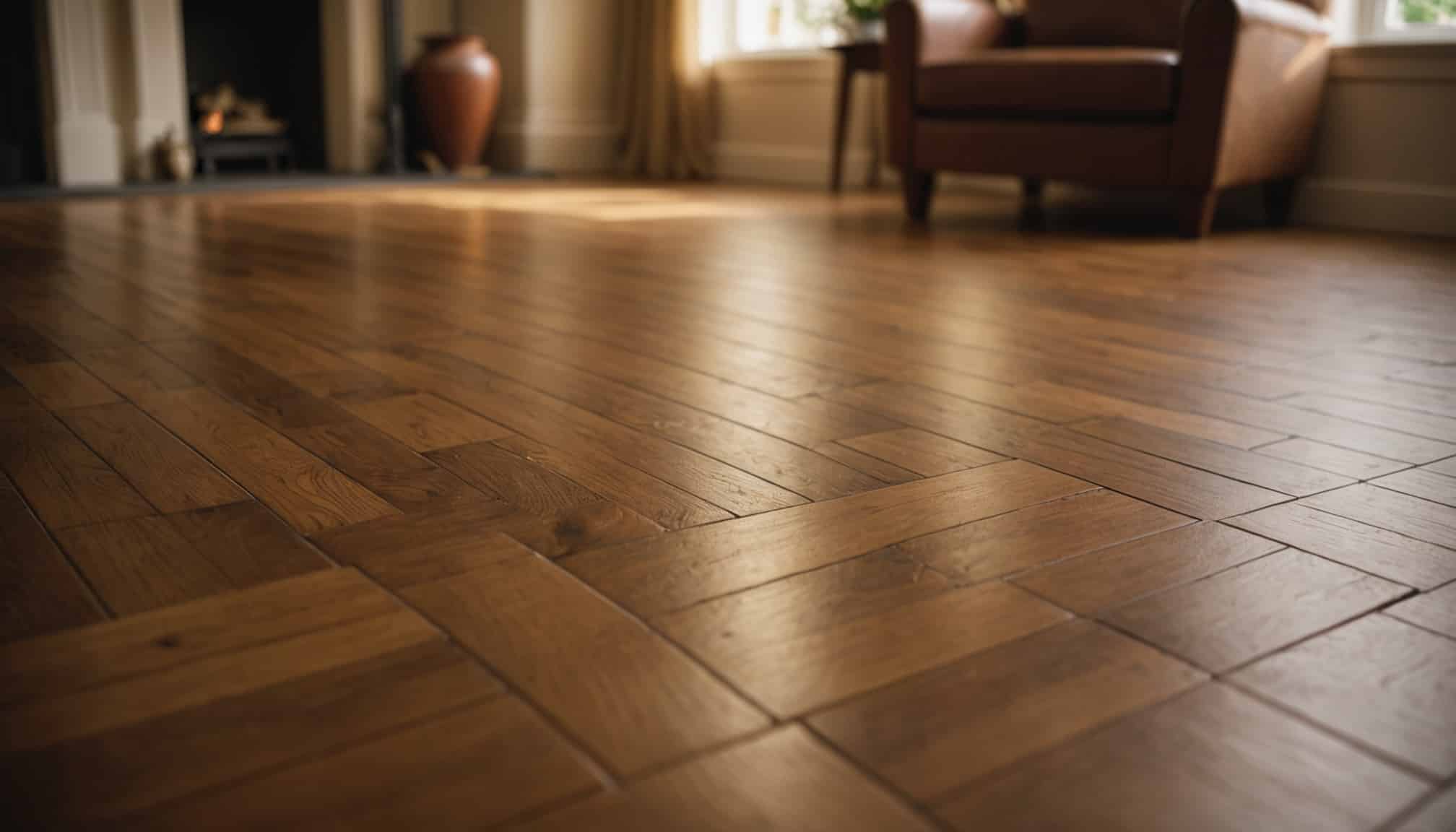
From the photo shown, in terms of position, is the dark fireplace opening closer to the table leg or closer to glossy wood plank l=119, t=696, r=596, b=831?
the table leg

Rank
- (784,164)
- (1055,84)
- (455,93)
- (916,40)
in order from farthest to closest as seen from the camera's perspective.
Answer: (784,164), (455,93), (916,40), (1055,84)

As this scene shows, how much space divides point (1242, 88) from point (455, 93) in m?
3.18

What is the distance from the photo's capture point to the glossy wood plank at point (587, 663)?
64cm

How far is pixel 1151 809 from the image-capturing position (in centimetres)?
58

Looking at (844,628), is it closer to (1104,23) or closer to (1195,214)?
(1195,214)

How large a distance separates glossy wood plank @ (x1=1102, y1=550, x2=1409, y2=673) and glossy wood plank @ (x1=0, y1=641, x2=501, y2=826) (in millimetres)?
404

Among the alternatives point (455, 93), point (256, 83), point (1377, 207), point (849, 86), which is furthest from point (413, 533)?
point (256, 83)

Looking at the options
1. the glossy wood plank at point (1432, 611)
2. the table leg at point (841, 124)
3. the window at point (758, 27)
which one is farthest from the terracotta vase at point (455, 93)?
the glossy wood plank at point (1432, 611)

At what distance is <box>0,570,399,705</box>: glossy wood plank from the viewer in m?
0.69

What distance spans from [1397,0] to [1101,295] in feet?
6.57

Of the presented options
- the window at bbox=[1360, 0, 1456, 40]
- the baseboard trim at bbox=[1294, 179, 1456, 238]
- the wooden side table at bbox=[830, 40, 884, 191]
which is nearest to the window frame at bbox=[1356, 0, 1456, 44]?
the window at bbox=[1360, 0, 1456, 40]

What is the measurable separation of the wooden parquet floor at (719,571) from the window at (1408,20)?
202cm

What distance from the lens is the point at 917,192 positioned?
3.68 metres

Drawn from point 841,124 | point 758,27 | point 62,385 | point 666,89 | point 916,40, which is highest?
point 758,27
